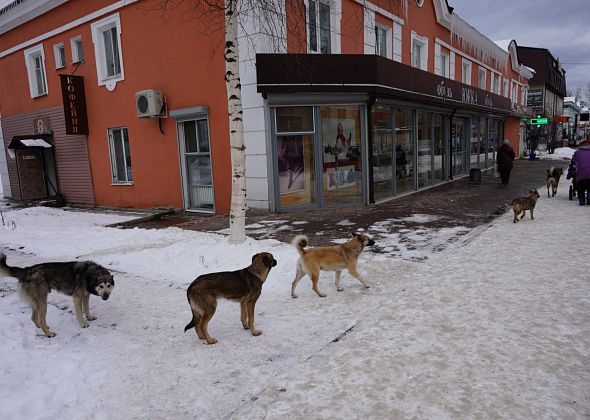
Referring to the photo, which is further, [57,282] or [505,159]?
[505,159]

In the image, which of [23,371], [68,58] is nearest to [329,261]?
[23,371]

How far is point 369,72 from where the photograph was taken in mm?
10453

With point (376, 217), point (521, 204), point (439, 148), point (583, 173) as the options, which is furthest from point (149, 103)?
point (583, 173)

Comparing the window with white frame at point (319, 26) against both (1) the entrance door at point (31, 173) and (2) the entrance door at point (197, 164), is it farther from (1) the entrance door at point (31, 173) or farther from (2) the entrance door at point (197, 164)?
(1) the entrance door at point (31, 173)

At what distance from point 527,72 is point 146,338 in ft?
122

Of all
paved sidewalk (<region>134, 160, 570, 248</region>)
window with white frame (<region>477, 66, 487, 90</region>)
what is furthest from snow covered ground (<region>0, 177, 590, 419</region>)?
window with white frame (<region>477, 66, 487, 90</region>)

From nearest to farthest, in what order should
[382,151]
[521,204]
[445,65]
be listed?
[521,204] → [382,151] → [445,65]

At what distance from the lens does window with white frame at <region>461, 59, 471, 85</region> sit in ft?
68.6

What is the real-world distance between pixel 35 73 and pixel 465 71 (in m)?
20.3

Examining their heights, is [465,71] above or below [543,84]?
below

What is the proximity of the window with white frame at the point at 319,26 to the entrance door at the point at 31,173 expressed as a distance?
1400 centimetres

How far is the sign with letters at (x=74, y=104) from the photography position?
48.6 feet

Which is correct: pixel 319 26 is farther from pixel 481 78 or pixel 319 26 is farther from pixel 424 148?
pixel 481 78

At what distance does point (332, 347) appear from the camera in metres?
Answer: 3.76
